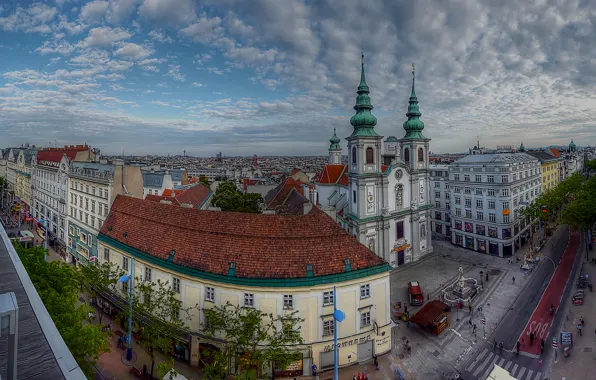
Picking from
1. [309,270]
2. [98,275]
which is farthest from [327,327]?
[98,275]

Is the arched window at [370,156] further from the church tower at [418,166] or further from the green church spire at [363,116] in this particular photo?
the church tower at [418,166]

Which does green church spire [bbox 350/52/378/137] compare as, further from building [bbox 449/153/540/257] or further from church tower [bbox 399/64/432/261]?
building [bbox 449/153/540/257]

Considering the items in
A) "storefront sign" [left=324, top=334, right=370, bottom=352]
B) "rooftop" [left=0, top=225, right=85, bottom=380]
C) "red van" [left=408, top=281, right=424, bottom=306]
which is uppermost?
"rooftop" [left=0, top=225, right=85, bottom=380]

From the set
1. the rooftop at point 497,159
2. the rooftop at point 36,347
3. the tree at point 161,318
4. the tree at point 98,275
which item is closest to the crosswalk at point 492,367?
the tree at point 161,318

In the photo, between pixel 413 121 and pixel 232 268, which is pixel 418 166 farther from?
pixel 232 268

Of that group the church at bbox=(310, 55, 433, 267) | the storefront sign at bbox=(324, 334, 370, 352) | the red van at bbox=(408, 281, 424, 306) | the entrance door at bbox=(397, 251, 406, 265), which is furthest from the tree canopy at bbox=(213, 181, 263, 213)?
the storefront sign at bbox=(324, 334, 370, 352)

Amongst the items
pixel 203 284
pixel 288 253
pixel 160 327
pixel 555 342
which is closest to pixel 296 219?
pixel 288 253
